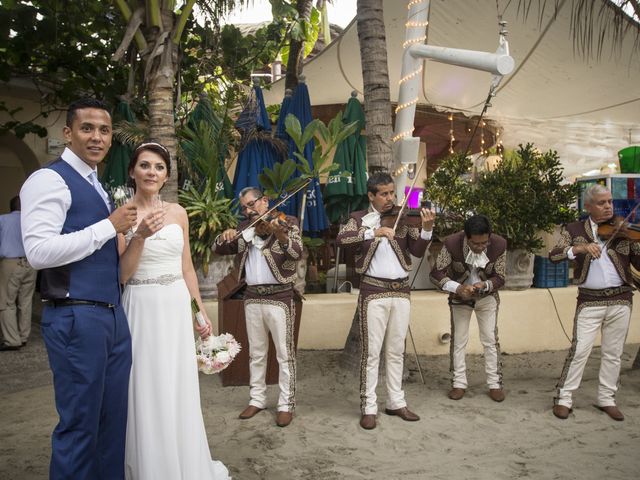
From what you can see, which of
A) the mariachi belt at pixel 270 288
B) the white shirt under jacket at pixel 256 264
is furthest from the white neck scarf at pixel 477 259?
the white shirt under jacket at pixel 256 264

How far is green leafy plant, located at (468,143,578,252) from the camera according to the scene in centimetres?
692

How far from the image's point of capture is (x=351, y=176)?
730cm

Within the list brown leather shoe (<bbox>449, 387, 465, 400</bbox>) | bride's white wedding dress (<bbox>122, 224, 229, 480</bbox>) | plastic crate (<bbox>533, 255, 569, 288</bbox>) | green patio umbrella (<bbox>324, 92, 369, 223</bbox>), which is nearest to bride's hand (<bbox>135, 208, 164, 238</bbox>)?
bride's white wedding dress (<bbox>122, 224, 229, 480</bbox>)

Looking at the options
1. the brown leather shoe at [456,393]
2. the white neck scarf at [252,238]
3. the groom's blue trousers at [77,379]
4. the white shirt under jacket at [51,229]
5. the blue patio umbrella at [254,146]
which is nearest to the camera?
the white shirt under jacket at [51,229]

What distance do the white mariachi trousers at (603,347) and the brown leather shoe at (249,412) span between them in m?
2.45

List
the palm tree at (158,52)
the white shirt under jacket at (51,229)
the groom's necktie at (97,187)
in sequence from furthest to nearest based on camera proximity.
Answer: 1. the palm tree at (158,52)
2. the groom's necktie at (97,187)
3. the white shirt under jacket at (51,229)

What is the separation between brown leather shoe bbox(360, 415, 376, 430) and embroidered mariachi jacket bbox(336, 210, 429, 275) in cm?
110

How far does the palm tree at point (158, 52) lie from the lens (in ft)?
18.6

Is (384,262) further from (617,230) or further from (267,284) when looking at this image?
(617,230)

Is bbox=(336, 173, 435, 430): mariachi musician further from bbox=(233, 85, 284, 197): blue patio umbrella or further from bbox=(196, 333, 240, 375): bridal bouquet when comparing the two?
bbox=(233, 85, 284, 197): blue patio umbrella

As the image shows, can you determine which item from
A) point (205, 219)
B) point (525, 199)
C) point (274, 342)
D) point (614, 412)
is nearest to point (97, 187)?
point (274, 342)

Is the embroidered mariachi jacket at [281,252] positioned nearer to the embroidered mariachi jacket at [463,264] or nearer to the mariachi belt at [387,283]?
the mariachi belt at [387,283]

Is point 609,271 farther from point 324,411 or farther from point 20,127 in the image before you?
point 20,127

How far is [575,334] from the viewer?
507 cm
